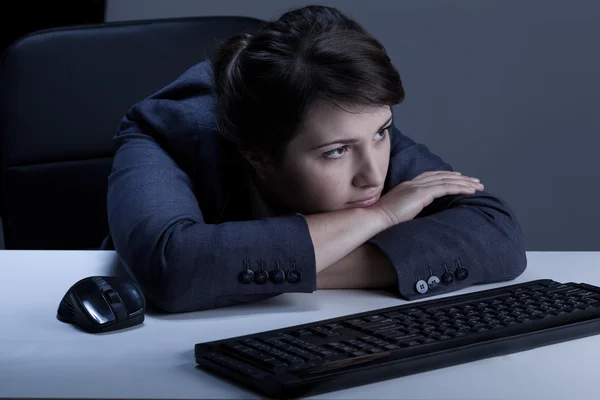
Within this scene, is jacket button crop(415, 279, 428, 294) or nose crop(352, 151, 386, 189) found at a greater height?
nose crop(352, 151, 386, 189)

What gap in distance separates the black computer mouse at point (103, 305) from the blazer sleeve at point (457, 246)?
336 mm

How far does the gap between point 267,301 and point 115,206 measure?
1.02 feet

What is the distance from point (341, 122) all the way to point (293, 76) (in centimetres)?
11

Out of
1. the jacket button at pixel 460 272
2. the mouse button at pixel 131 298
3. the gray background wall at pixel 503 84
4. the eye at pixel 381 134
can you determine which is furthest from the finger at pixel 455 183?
the gray background wall at pixel 503 84

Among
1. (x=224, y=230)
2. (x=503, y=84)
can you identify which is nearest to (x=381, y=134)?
(x=224, y=230)

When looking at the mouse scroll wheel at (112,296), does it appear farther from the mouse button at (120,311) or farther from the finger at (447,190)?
the finger at (447,190)

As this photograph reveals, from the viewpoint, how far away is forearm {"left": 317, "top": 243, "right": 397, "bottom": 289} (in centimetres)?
118

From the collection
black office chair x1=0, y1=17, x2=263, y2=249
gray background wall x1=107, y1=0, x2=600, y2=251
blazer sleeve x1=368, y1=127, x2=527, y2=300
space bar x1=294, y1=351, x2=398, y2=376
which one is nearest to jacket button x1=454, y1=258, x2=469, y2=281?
blazer sleeve x1=368, y1=127, x2=527, y2=300

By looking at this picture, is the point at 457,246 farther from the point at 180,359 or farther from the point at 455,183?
the point at 180,359

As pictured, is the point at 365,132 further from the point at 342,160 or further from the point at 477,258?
the point at 477,258

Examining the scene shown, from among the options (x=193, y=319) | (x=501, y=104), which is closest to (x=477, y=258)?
(x=193, y=319)

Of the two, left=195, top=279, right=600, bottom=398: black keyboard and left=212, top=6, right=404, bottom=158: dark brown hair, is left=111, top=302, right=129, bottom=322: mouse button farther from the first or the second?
left=212, top=6, right=404, bottom=158: dark brown hair

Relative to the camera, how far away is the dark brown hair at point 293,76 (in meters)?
1.28

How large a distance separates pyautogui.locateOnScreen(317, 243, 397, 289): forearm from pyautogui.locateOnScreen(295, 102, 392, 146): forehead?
181mm
